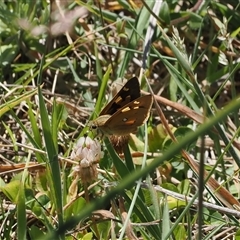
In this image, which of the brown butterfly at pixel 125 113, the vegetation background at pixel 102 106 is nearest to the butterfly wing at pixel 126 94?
the brown butterfly at pixel 125 113

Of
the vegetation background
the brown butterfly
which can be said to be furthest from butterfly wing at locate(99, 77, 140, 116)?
the vegetation background

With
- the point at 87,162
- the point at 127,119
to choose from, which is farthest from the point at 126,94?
the point at 87,162

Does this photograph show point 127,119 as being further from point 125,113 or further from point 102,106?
point 102,106

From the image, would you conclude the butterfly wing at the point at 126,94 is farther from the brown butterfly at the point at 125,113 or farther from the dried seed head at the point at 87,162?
the dried seed head at the point at 87,162

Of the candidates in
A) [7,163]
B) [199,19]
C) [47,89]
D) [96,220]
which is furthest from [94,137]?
[199,19]

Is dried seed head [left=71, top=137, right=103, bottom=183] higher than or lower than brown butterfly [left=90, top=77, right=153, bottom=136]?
lower

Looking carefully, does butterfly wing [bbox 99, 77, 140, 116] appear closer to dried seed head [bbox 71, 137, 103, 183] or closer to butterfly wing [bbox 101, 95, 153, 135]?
butterfly wing [bbox 101, 95, 153, 135]

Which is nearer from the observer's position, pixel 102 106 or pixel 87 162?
pixel 87 162

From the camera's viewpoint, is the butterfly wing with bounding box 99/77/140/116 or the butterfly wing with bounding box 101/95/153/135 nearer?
the butterfly wing with bounding box 101/95/153/135
